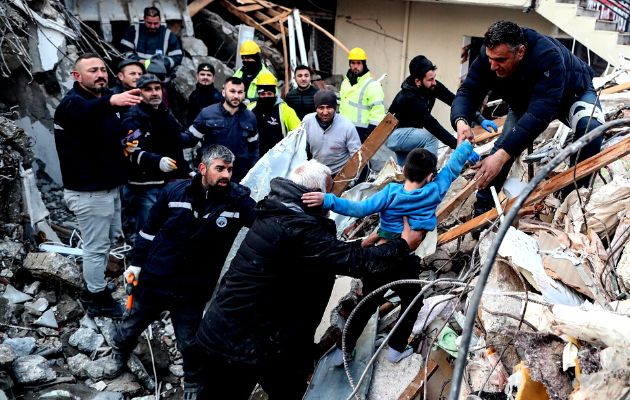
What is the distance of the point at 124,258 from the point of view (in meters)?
6.73

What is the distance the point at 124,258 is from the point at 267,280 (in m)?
3.27

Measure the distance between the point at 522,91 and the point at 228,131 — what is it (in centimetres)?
303

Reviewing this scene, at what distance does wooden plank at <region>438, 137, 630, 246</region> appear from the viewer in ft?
15.2

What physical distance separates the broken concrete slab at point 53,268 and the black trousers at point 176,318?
41.3 inches

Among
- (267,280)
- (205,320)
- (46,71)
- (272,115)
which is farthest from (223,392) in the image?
(46,71)

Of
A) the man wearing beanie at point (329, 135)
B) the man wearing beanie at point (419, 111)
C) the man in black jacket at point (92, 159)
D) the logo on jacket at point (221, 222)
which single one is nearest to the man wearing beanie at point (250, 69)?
the man wearing beanie at point (329, 135)

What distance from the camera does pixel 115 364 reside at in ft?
18.1

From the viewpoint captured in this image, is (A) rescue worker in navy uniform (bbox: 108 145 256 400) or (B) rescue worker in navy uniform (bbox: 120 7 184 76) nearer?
(A) rescue worker in navy uniform (bbox: 108 145 256 400)

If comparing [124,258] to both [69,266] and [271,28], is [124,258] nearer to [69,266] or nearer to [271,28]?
[69,266]

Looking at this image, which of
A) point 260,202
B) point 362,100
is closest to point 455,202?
point 260,202

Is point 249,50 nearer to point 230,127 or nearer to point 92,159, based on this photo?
point 230,127

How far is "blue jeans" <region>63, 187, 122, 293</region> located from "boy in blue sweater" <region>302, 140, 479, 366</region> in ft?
8.18

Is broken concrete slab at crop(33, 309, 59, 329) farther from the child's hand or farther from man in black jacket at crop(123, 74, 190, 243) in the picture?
the child's hand

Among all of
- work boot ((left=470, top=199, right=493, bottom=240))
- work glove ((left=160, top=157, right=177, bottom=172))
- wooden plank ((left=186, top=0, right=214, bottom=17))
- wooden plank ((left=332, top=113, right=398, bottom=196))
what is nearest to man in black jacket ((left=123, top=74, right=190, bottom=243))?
work glove ((left=160, top=157, right=177, bottom=172))
